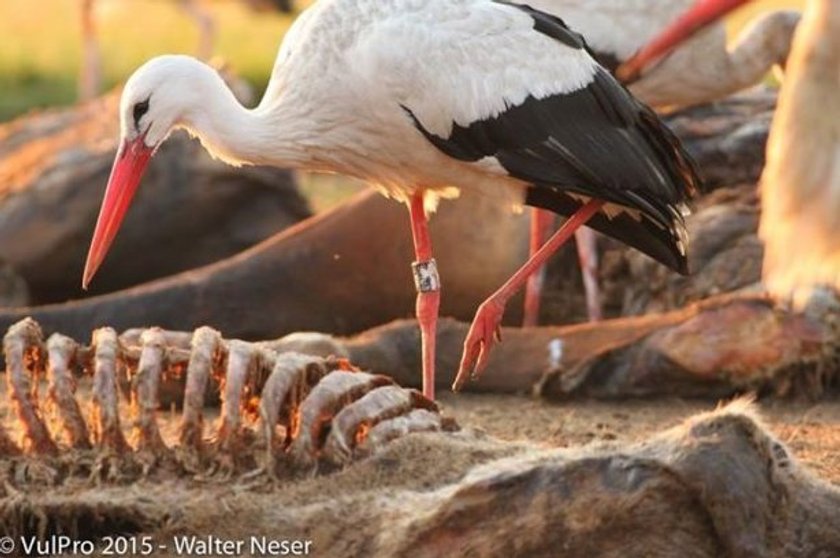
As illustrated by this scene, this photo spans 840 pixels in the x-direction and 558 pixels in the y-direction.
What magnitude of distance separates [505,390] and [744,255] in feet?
4.07

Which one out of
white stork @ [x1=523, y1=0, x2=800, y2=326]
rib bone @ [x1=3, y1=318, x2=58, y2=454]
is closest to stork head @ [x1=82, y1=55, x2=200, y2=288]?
rib bone @ [x1=3, y1=318, x2=58, y2=454]

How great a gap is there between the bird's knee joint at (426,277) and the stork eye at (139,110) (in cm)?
109

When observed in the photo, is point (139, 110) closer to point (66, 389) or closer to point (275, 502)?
point (66, 389)

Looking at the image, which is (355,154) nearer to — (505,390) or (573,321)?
(505,390)

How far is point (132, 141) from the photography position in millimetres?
7023

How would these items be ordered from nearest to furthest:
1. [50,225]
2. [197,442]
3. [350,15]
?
[197,442] < [350,15] < [50,225]

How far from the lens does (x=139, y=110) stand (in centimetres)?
695

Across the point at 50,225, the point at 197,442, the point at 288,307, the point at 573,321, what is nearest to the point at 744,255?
the point at 573,321

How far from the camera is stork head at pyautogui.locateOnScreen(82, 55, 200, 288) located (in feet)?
22.6

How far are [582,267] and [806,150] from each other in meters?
3.07

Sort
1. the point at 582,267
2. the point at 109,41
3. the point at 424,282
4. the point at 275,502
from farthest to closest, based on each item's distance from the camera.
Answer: the point at 109,41 < the point at 582,267 < the point at 424,282 < the point at 275,502

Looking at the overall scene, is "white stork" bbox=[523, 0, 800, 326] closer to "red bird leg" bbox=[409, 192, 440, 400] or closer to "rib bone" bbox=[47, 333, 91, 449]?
"red bird leg" bbox=[409, 192, 440, 400]

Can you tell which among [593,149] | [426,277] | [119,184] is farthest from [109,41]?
[593,149]

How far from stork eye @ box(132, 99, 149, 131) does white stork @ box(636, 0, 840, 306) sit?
171 centimetres
